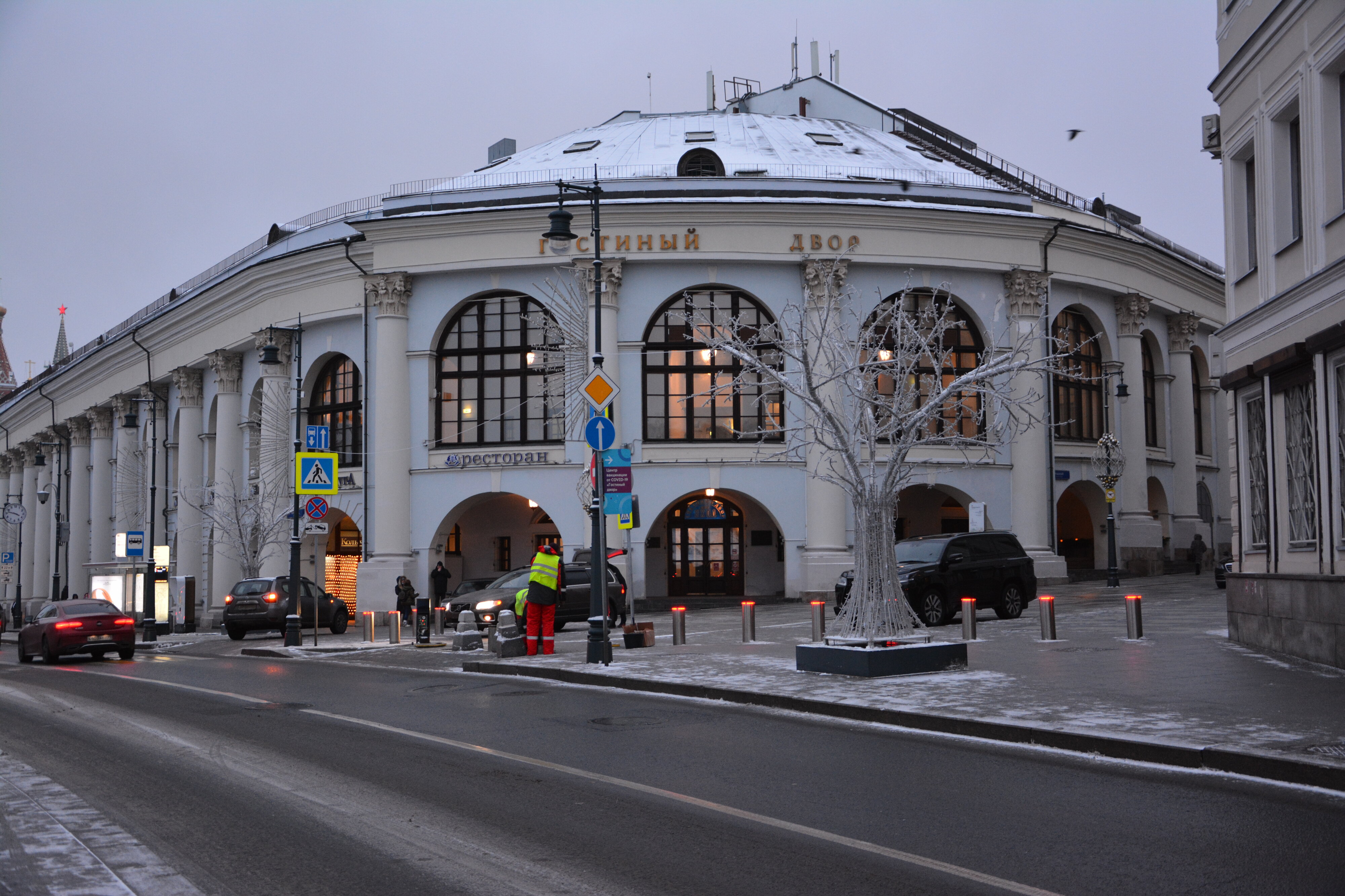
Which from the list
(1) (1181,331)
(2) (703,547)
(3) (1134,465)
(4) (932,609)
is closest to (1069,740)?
(4) (932,609)

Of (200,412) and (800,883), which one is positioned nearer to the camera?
(800,883)

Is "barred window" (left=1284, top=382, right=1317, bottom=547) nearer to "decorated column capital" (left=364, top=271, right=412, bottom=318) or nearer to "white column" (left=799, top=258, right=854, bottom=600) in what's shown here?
"white column" (left=799, top=258, right=854, bottom=600)

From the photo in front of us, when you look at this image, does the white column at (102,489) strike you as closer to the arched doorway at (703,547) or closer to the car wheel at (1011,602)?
the arched doorway at (703,547)

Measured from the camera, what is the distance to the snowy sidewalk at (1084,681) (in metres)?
10.3

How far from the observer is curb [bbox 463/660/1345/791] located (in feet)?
28.0

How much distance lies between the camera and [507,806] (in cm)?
812

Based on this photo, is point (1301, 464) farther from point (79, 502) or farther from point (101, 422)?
point (79, 502)

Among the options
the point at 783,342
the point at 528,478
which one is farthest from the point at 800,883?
the point at 528,478

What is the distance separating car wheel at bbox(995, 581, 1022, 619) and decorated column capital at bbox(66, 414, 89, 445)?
55052mm

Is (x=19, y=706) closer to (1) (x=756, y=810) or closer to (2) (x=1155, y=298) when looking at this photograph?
(1) (x=756, y=810)

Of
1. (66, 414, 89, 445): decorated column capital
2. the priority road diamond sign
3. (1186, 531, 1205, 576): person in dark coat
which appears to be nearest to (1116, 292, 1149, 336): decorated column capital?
(1186, 531, 1205, 576): person in dark coat

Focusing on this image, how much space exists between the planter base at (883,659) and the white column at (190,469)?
41.5 metres

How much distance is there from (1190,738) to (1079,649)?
8.52 metres

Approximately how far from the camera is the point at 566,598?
28500 mm
